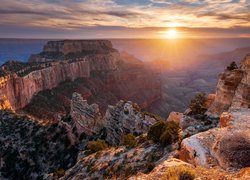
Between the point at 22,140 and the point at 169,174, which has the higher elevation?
the point at 169,174

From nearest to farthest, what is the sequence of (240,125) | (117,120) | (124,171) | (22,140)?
(240,125) < (124,171) < (117,120) < (22,140)

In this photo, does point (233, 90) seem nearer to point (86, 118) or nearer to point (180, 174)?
point (180, 174)

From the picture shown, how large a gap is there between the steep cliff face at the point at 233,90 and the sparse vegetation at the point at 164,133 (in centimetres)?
504

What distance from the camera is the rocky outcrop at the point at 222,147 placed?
1708cm

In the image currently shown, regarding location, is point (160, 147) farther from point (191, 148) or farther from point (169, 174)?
point (169, 174)

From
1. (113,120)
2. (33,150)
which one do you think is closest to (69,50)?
(33,150)

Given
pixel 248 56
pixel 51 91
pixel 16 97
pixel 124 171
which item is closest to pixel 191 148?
pixel 124 171

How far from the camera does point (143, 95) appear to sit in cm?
18188

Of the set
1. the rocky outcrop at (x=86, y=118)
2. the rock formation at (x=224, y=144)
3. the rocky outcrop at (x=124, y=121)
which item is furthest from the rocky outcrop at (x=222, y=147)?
the rocky outcrop at (x=86, y=118)

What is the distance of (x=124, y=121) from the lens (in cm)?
5053

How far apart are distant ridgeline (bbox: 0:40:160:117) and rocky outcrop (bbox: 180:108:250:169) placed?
213 feet

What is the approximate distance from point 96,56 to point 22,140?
124 m

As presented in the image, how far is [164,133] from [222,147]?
1248 cm

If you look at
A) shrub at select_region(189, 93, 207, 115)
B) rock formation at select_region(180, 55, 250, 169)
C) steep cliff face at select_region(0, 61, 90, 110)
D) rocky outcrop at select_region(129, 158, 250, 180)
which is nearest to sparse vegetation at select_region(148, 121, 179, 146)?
shrub at select_region(189, 93, 207, 115)
